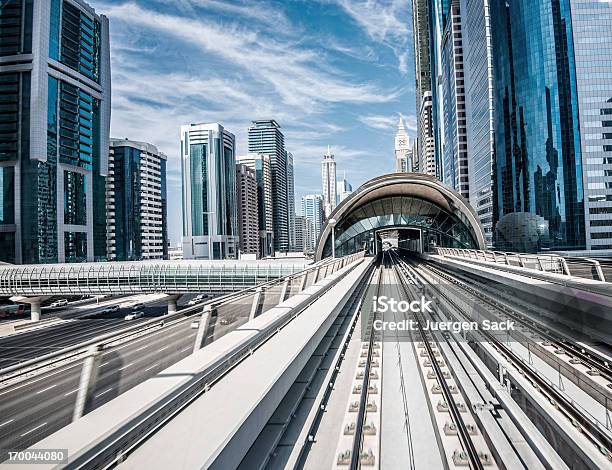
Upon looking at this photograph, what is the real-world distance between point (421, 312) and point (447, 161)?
112 metres

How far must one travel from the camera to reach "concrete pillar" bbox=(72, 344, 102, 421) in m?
2.19

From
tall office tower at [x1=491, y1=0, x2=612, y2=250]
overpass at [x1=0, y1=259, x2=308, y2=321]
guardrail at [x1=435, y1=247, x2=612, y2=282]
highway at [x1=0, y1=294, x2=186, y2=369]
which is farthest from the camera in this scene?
tall office tower at [x1=491, y1=0, x2=612, y2=250]

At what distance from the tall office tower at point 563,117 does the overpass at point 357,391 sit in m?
65.1

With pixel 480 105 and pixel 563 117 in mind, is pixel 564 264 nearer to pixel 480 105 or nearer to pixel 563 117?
pixel 563 117

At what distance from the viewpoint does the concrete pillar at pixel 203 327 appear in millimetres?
3697

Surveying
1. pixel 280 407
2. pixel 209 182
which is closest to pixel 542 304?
pixel 280 407

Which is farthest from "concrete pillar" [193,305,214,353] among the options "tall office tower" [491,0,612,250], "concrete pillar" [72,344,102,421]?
"tall office tower" [491,0,612,250]

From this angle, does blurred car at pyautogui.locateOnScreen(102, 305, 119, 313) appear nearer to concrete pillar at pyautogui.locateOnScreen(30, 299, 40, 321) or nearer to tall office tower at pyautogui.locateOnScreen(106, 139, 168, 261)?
concrete pillar at pyautogui.locateOnScreen(30, 299, 40, 321)

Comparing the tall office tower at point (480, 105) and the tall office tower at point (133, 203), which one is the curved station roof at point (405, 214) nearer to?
the tall office tower at point (480, 105)

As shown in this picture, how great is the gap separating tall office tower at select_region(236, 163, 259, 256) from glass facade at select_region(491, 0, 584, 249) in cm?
9285

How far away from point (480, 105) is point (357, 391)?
9636 cm

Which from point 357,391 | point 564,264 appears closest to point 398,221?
point 564,264

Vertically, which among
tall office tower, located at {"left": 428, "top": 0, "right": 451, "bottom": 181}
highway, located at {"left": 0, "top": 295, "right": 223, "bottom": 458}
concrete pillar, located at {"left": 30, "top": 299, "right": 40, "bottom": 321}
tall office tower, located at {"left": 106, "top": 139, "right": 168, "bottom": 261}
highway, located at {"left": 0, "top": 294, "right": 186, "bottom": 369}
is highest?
tall office tower, located at {"left": 428, "top": 0, "right": 451, "bottom": 181}

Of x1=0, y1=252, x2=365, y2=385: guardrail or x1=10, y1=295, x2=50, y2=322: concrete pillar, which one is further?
x1=10, y1=295, x2=50, y2=322: concrete pillar
